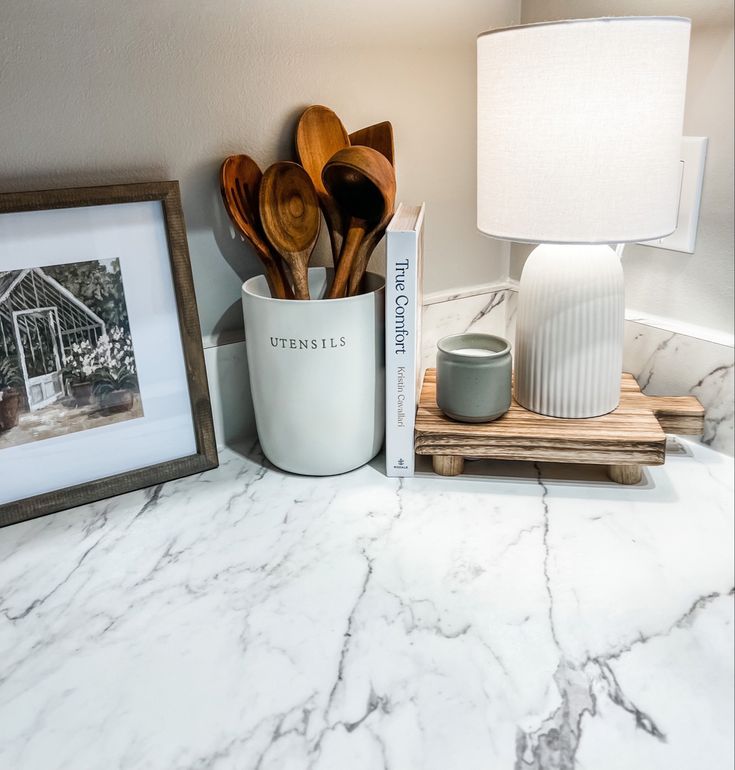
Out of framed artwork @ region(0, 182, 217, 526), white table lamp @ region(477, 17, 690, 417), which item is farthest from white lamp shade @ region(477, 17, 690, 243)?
framed artwork @ region(0, 182, 217, 526)

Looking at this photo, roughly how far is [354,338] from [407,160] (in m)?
0.29

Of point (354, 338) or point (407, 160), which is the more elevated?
point (407, 160)

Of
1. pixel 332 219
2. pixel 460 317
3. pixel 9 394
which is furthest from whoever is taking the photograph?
pixel 460 317

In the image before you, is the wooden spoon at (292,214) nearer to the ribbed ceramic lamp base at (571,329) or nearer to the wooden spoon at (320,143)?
the wooden spoon at (320,143)

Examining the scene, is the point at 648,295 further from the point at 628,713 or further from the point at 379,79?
the point at 628,713

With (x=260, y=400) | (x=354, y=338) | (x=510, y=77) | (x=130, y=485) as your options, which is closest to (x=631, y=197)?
(x=510, y=77)

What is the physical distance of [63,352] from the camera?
0.69m

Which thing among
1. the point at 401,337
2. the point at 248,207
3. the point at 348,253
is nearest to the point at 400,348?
the point at 401,337

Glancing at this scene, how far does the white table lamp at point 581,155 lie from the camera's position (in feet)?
2.00

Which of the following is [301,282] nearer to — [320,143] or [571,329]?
[320,143]

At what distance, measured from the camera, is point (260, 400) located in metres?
0.76

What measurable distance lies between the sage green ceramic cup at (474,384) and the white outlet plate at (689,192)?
7.9 inches

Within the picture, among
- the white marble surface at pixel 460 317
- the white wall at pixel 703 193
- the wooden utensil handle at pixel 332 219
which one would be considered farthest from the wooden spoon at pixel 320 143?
the white wall at pixel 703 193

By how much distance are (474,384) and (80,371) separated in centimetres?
39
